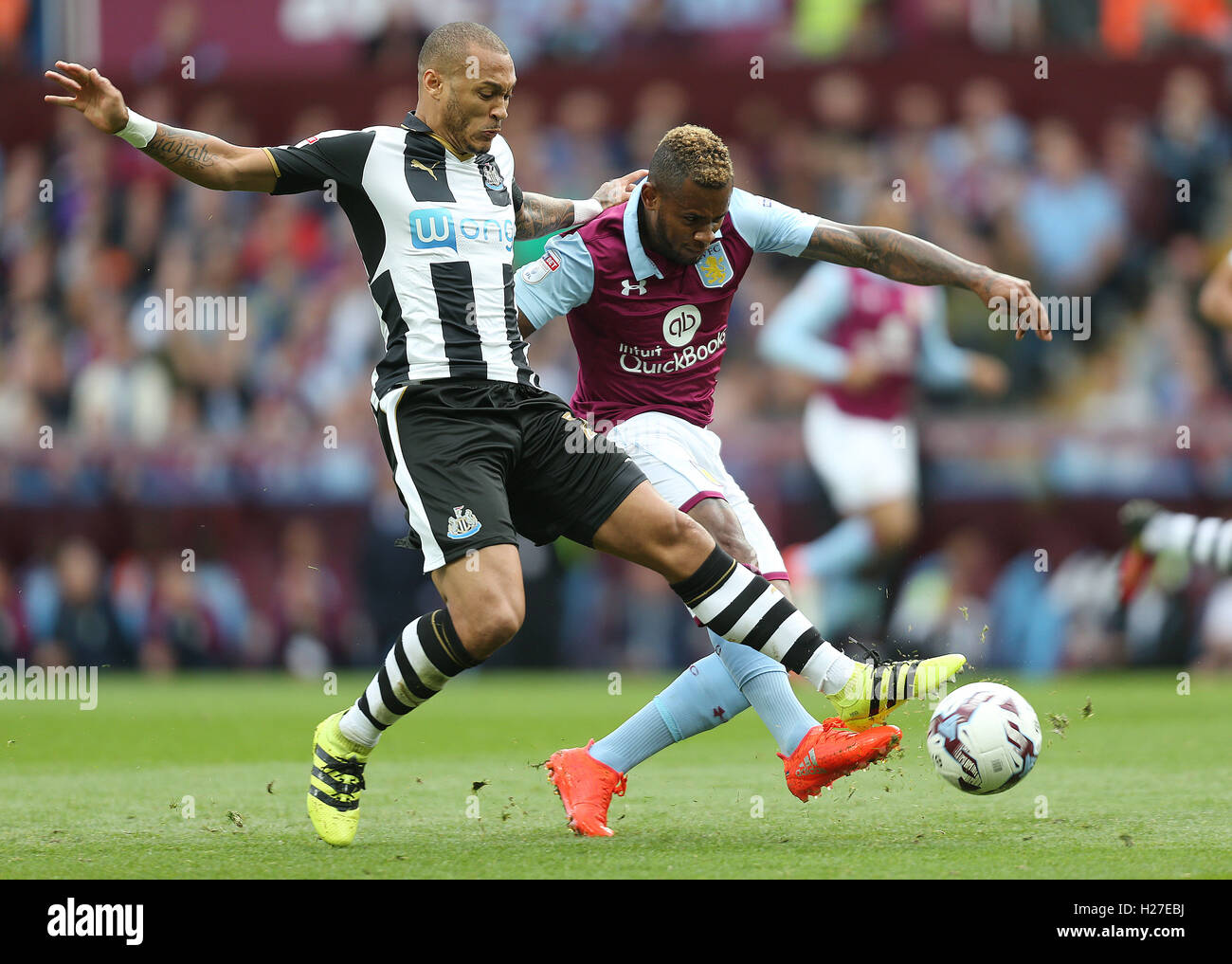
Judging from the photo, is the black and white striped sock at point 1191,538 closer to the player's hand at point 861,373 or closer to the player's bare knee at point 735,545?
the player's hand at point 861,373

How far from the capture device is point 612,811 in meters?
6.04

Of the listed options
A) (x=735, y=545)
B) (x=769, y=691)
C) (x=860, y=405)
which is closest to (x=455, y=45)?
(x=735, y=545)

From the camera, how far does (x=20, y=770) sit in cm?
742

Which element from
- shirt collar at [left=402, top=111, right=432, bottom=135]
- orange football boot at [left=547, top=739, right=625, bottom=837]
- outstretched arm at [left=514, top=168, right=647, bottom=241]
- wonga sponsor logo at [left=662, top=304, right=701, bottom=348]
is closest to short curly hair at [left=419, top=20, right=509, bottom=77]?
shirt collar at [left=402, top=111, right=432, bottom=135]

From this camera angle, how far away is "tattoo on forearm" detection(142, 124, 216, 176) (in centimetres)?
509

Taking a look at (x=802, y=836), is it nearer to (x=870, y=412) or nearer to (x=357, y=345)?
(x=870, y=412)

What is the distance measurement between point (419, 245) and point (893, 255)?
1566 mm

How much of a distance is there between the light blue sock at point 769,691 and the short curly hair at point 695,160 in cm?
146

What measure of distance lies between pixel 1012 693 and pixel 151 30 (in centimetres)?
1370

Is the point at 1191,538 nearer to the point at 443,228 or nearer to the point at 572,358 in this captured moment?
the point at 443,228

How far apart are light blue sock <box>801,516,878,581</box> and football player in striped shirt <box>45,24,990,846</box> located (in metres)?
5.11

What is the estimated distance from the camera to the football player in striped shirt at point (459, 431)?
5.18 metres

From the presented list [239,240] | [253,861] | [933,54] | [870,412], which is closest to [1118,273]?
[933,54]
